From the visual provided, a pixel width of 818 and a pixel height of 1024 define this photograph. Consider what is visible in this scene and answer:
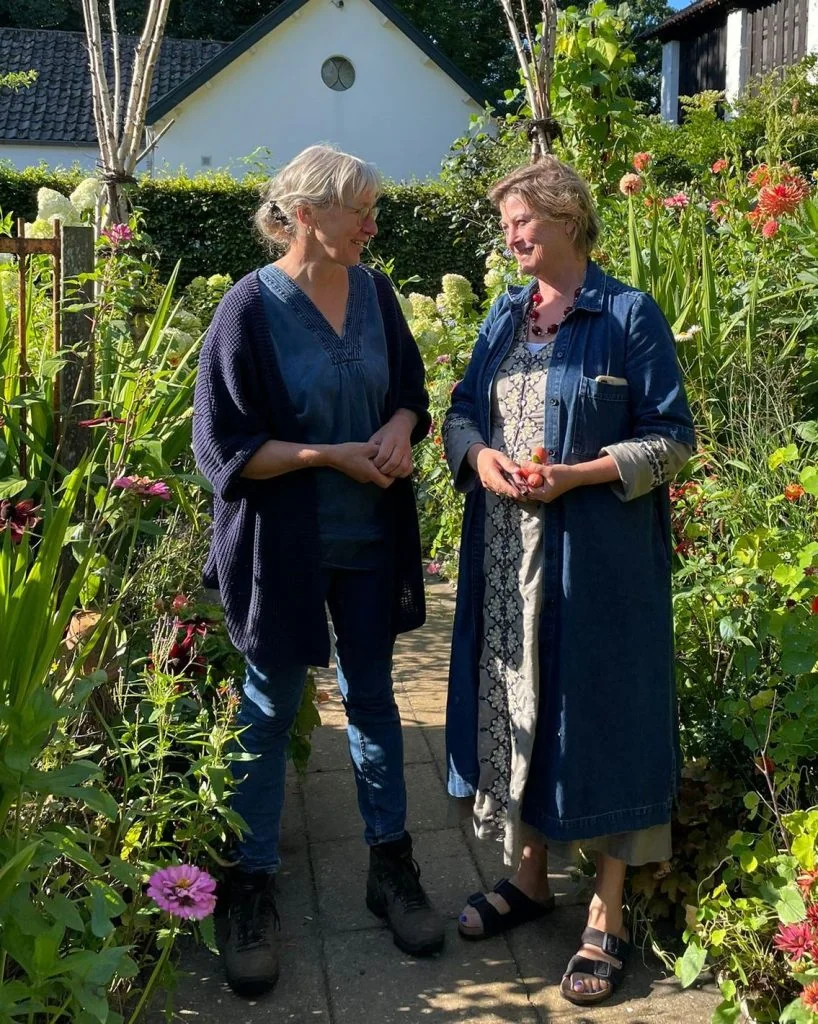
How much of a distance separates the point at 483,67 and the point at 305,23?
1081 centimetres

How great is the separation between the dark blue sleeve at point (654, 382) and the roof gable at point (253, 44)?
795 inches

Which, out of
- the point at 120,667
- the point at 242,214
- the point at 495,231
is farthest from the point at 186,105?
the point at 120,667

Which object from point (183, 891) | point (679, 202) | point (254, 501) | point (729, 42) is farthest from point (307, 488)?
point (729, 42)

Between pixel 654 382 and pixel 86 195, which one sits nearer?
pixel 654 382

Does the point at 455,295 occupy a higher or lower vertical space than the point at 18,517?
higher

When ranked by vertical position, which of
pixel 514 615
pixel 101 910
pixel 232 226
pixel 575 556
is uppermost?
pixel 232 226

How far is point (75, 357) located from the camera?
2.89 meters

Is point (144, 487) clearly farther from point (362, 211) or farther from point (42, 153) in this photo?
point (42, 153)

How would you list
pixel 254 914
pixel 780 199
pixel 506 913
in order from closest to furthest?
pixel 254 914 → pixel 506 913 → pixel 780 199

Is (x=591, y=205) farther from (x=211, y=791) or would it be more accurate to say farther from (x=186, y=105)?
(x=186, y=105)

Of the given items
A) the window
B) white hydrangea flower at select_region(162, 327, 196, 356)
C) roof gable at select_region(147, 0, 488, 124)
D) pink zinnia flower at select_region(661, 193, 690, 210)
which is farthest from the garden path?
the window

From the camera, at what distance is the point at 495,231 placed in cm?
751

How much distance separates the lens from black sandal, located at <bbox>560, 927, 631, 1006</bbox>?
7.55 feet

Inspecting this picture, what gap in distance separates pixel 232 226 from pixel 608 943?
1198 cm
